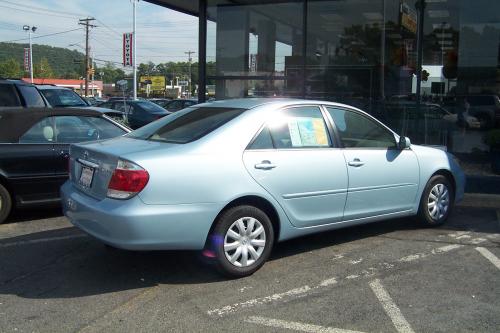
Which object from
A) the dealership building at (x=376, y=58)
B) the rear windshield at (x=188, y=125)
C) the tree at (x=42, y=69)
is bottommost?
the rear windshield at (x=188, y=125)

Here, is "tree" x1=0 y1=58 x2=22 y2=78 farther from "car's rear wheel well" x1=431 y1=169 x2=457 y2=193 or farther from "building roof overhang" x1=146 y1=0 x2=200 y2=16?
"car's rear wheel well" x1=431 y1=169 x2=457 y2=193

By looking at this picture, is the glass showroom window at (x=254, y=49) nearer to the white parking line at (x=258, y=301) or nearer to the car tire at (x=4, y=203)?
the car tire at (x=4, y=203)

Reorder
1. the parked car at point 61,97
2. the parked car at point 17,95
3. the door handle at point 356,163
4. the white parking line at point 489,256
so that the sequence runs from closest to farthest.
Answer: the white parking line at point 489,256 < the door handle at point 356,163 < the parked car at point 17,95 < the parked car at point 61,97

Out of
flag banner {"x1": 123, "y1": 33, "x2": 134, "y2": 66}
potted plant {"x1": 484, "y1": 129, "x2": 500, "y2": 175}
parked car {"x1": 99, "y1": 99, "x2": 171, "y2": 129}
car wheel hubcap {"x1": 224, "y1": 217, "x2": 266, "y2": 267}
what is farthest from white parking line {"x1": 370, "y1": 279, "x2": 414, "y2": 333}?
flag banner {"x1": 123, "y1": 33, "x2": 134, "y2": 66}

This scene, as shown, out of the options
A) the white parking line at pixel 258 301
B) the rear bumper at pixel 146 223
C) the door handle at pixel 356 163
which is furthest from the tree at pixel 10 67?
the white parking line at pixel 258 301

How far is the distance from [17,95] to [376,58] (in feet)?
24.1

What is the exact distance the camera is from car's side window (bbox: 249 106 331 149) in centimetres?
493

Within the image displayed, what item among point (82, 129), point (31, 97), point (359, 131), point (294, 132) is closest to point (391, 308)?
point (294, 132)

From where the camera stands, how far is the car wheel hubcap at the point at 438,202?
252 inches

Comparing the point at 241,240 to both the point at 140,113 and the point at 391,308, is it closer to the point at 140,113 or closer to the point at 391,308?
the point at 391,308

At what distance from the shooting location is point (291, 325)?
379 centimetres

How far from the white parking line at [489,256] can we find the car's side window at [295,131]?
1.93 meters

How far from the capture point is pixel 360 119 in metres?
5.82

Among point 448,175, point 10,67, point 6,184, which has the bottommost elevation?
point 6,184
